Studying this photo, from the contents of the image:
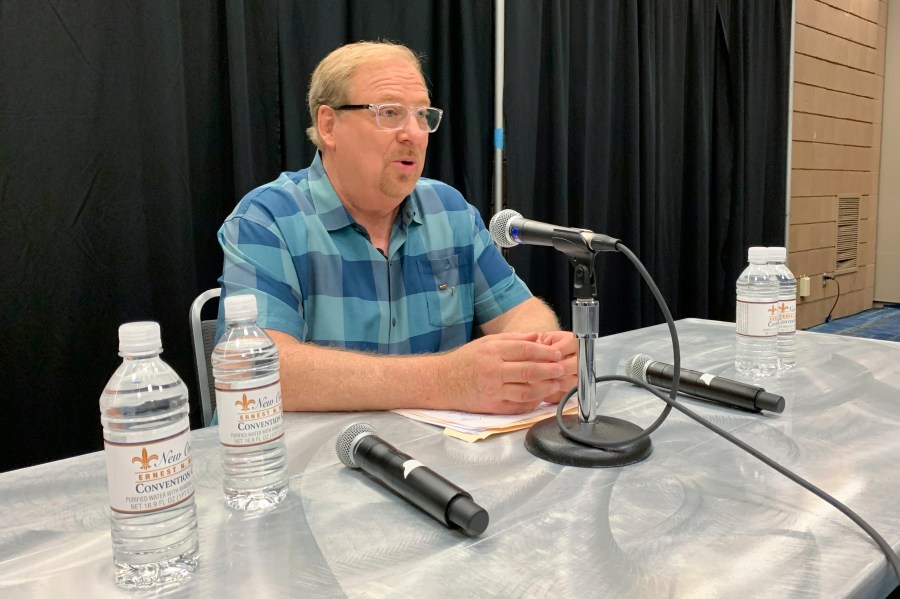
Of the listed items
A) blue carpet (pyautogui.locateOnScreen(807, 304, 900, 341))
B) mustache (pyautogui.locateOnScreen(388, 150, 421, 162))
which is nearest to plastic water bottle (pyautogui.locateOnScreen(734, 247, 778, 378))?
mustache (pyautogui.locateOnScreen(388, 150, 421, 162))

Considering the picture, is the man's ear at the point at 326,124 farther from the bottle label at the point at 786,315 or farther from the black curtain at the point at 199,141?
the bottle label at the point at 786,315

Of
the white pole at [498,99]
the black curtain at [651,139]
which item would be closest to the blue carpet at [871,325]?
the black curtain at [651,139]

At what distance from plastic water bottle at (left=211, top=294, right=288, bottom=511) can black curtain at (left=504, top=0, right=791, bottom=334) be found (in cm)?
205

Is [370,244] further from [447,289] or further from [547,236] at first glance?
[547,236]

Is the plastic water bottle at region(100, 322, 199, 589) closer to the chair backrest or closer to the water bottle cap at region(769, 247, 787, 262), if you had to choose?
the chair backrest

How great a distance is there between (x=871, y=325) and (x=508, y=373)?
4.81 meters

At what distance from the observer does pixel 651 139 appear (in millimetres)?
3387

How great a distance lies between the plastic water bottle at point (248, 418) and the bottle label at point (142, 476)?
0.12 metres

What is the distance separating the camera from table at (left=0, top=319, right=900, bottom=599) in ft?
1.94

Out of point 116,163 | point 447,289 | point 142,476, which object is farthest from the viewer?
point 116,163

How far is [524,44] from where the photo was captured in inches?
110

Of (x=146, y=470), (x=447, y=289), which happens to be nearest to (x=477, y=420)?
(x=146, y=470)

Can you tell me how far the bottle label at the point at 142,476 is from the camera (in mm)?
578

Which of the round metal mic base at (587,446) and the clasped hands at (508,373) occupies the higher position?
the clasped hands at (508,373)
